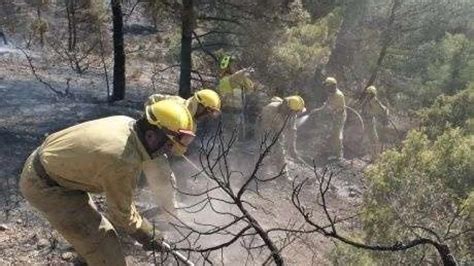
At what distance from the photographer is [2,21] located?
62.0 feet

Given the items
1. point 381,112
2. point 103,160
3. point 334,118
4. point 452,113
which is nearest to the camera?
point 103,160

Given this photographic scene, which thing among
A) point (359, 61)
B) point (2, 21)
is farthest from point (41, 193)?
point (2, 21)

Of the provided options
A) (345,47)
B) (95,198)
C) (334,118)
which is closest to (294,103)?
(334,118)

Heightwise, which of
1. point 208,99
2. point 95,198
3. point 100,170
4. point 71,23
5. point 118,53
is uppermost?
point 71,23

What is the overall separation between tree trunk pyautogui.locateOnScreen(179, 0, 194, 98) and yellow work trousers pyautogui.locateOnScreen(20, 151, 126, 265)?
5.48m

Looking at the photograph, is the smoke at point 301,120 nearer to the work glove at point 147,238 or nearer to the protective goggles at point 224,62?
the protective goggles at point 224,62

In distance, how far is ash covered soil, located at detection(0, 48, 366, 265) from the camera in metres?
5.38

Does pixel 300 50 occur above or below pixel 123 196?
above

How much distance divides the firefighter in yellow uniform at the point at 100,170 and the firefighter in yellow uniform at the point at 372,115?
8205 mm

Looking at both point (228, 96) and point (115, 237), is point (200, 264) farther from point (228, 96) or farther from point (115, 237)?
point (228, 96)

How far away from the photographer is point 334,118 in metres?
11.0

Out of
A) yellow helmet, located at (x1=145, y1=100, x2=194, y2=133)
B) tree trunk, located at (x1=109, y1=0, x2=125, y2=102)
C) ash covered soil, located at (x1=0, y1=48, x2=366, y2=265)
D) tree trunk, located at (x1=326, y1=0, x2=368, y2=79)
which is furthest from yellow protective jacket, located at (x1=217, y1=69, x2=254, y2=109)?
tree trunk, located at (x1=326, y1=0, x2=368, y2=79)

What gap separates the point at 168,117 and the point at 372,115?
913 cm

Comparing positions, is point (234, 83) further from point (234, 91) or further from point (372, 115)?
point (372, 115)
